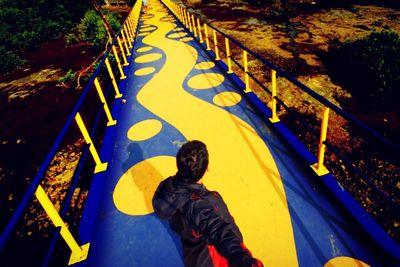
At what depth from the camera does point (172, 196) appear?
71.7 inches

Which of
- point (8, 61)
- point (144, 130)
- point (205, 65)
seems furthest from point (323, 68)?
point (8, 61)

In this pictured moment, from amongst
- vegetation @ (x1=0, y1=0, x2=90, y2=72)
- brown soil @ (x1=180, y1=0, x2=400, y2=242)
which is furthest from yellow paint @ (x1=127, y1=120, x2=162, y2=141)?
vegetation @ (x1=0, y1=0, x2=90, y2=72)

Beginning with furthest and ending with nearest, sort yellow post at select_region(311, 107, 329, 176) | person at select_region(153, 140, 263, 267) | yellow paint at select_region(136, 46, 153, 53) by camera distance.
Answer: yellow paint at select_region(136, 46, 153, 53)
yellow post at select_region(311, 107, 329, 176)
person at select_region(153, 140, 263, 267)

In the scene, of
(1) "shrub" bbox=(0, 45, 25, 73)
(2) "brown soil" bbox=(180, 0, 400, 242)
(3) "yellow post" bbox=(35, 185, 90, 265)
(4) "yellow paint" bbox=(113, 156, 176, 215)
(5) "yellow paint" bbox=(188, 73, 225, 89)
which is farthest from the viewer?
(1) "shrub" bbox=(0, 45, 25, 73)

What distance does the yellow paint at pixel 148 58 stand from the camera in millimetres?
8273

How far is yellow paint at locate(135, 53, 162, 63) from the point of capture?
8273 millimetres

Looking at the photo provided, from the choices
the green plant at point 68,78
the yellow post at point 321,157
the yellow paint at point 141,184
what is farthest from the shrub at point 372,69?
the green plant at point 68,78

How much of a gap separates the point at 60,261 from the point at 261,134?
369 cm

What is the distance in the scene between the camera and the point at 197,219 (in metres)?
1.58

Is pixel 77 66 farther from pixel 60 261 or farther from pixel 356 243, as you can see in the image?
pixel 356 243

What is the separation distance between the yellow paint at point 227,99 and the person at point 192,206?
3.24 metres

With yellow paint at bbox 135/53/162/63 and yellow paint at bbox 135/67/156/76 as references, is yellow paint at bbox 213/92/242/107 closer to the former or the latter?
yellow paint at bbox 135/67/156/76

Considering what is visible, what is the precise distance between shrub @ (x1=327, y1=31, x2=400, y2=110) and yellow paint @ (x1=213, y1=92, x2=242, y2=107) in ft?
17.7

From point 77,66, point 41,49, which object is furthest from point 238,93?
point 41,49
